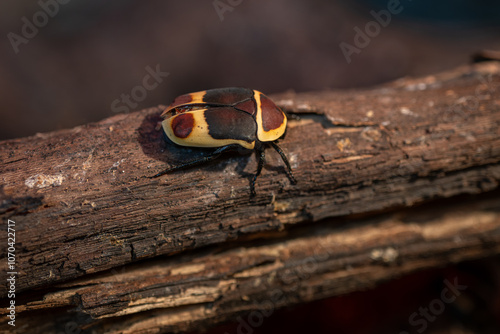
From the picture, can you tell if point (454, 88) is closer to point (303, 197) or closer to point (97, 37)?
point (303, 197)

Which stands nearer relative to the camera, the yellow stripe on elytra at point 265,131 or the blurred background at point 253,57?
the yellow stripe on elytra at point 265,131

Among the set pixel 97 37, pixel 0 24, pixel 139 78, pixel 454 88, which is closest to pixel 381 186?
pixel 454 88

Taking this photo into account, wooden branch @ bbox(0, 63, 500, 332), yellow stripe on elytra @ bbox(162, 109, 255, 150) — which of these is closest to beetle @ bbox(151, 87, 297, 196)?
yellow stripe on elytra @ bbox(162, 109, 255, 150)
